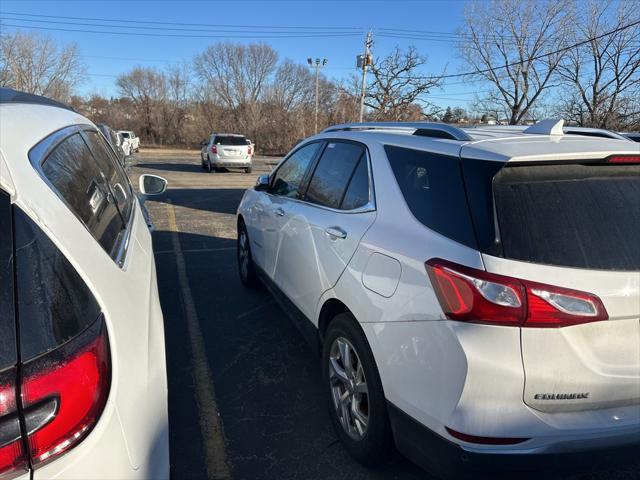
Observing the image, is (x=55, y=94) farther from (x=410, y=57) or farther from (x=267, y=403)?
(x=267, y=403)

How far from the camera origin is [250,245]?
4.88 metres

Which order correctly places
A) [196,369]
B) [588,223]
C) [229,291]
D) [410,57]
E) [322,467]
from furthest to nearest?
1. [410,57]
2. [229,291]
3. [196,369]
4. [322,467]
5. [588,223]

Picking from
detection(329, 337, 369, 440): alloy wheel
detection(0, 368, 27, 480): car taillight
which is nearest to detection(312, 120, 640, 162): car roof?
detection(329, 337, 369, 440): alloy wheel

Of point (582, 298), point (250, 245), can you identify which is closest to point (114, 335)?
point (582, 298)

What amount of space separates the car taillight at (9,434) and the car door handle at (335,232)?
1789 mm

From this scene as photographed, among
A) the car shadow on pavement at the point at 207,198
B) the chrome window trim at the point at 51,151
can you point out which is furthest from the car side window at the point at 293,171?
the car shadow on pavement at the point at 207,198

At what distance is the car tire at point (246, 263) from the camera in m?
5.01

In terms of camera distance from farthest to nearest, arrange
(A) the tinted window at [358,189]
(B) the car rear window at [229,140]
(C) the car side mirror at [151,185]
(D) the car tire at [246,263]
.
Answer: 1. (B) the car rear window at [229,140]
2. (D) the car tire at [246,263]
3. (C) the car side mirror at [151,185]
4. (A) the tinted window at [358,189]

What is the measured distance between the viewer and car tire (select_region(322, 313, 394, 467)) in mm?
2281

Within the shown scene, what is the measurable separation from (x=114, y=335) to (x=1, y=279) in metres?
0.34

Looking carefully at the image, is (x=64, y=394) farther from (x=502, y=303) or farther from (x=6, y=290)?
(x=502, y=303)

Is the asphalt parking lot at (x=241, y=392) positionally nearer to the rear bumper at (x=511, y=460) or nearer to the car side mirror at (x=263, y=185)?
the rear bumper at (x=511, y=460)

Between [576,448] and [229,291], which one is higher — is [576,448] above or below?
above

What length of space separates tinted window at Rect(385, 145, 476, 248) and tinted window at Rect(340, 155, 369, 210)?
245mm
